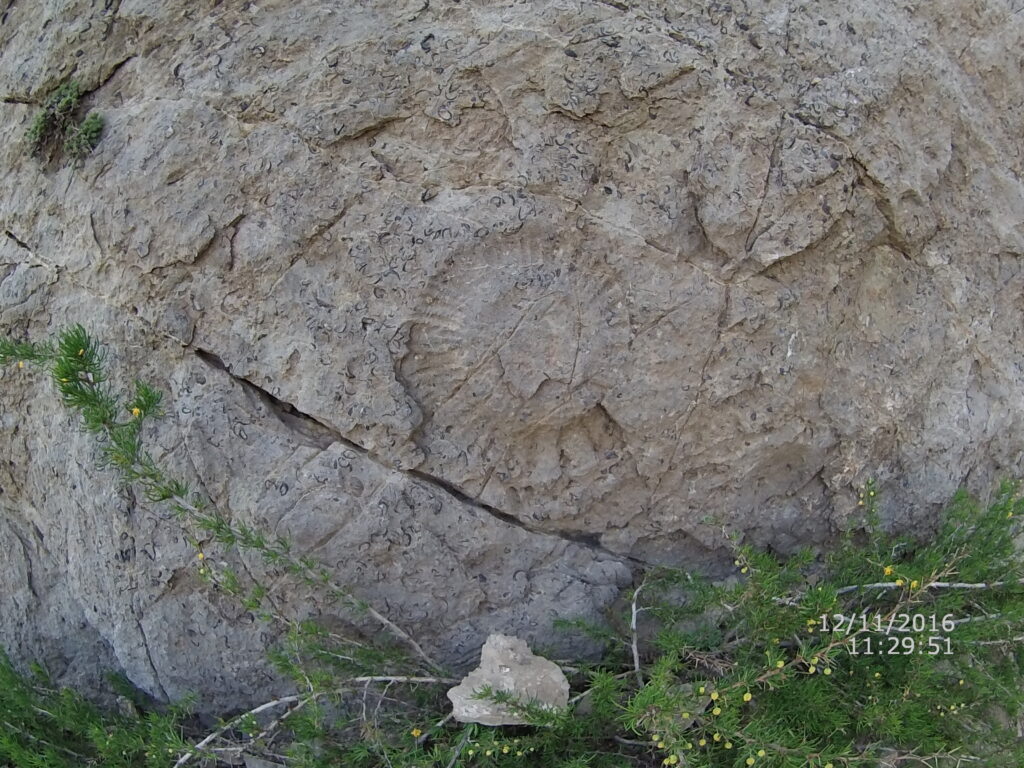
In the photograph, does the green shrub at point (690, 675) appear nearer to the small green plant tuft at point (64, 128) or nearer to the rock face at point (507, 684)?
the rock face at point (507, 684)

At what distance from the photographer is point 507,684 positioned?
3.15m

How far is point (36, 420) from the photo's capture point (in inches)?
152

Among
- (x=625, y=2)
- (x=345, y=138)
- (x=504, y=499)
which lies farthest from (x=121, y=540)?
(x=625, y=2)

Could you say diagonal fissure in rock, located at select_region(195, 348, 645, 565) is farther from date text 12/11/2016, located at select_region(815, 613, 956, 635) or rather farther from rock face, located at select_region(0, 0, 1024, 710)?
date text 12/11/2016, located at select_region(815, 613, 956, 635)

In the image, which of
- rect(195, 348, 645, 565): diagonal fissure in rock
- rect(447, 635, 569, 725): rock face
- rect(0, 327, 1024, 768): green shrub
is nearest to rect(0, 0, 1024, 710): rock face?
rect(195, 348, 645, 565): diagonal fissure in rock

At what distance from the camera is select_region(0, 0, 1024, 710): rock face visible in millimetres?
3402

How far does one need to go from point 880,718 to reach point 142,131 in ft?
11.7

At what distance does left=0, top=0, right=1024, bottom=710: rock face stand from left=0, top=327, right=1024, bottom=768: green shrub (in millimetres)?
246

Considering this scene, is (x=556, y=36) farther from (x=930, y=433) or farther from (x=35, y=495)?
(x=35, y=495)

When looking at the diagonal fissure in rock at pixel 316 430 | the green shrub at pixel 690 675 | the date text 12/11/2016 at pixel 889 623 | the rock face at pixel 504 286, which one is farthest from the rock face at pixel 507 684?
the date text 12/11/2016 at pixel 889 623

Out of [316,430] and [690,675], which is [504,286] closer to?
[316,430]

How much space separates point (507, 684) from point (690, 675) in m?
0.70

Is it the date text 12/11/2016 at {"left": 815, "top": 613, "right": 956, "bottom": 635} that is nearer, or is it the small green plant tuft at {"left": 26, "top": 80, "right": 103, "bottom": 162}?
the date text 12/11/2016 at {"left": 815, "top": 613, "right": 956, "bottom": 635}

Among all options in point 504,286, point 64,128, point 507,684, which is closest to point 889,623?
point 507,684
